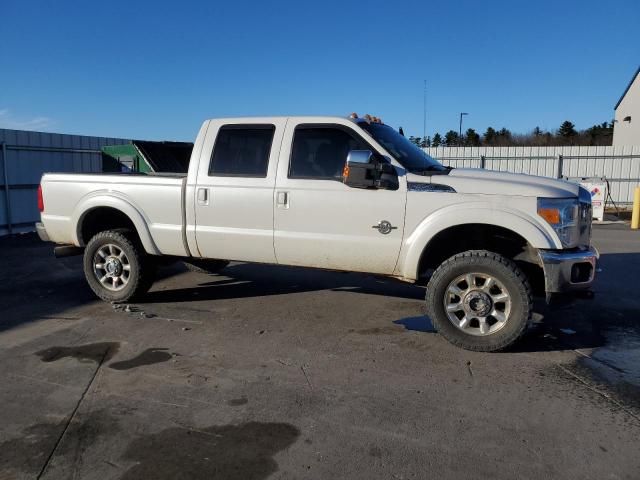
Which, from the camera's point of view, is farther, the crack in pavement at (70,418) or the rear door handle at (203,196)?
the rear door handle at (203,196)

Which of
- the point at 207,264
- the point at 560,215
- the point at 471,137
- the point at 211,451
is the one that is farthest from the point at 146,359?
the point at 471,137

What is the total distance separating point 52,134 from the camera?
13586 millimetres

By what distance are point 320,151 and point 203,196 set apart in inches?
54.1

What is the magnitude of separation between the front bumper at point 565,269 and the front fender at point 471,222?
0.32ft

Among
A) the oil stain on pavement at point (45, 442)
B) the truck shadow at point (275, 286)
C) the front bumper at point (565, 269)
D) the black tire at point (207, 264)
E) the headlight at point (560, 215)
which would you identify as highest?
the headlight at point (560, 215)

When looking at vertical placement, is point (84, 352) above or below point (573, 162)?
below

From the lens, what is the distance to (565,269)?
454 cm

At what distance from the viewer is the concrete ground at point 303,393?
2992 mm

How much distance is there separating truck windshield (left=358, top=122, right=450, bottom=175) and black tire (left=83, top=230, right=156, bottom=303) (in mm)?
2978

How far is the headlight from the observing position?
15.0 feet

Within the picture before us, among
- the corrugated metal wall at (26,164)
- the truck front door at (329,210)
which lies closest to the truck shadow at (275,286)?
the truck front door at (329,210)

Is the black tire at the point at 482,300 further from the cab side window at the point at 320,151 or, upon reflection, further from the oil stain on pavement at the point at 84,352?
the oil stain on pavement at the point at 84,352

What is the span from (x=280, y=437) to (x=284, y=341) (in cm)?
179

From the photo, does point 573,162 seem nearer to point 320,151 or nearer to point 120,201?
point 320,151
